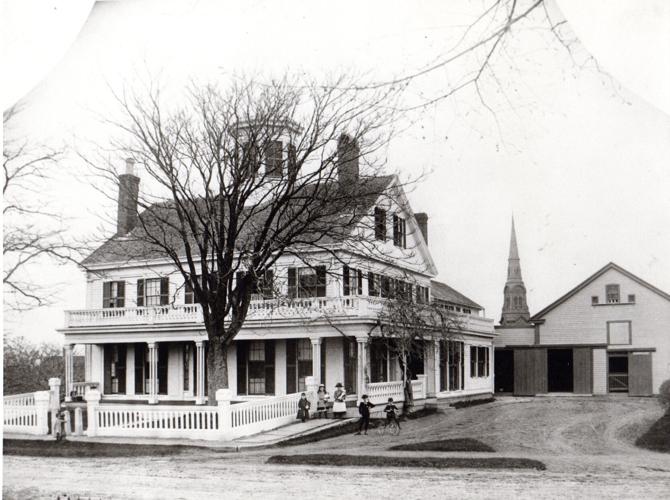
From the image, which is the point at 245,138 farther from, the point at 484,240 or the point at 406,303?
the point at 484,240

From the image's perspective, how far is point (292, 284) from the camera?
28.5 ft

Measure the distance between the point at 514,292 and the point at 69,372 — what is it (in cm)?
557

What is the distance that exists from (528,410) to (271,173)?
391cm

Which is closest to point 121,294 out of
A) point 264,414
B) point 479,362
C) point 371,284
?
point 264,414

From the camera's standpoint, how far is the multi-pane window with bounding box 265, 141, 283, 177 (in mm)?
8758

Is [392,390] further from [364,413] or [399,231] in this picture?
[399,231]

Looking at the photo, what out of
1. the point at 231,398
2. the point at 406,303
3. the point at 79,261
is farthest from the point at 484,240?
the point at 79,261

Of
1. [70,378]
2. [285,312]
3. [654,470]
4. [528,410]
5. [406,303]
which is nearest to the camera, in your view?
[654,470]

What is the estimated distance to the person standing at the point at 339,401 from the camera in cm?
780

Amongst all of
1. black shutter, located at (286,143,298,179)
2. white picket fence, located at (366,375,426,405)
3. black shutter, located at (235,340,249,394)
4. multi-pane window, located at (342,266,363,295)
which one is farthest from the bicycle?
black shutter, located at (286,143,298,179)

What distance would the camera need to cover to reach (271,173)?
8.81m

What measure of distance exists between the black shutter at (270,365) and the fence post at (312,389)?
512mm

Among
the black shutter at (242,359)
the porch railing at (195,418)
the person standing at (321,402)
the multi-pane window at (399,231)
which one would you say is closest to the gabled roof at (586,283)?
the multi-pane window at (399,231)

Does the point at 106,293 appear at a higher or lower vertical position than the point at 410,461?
higher
